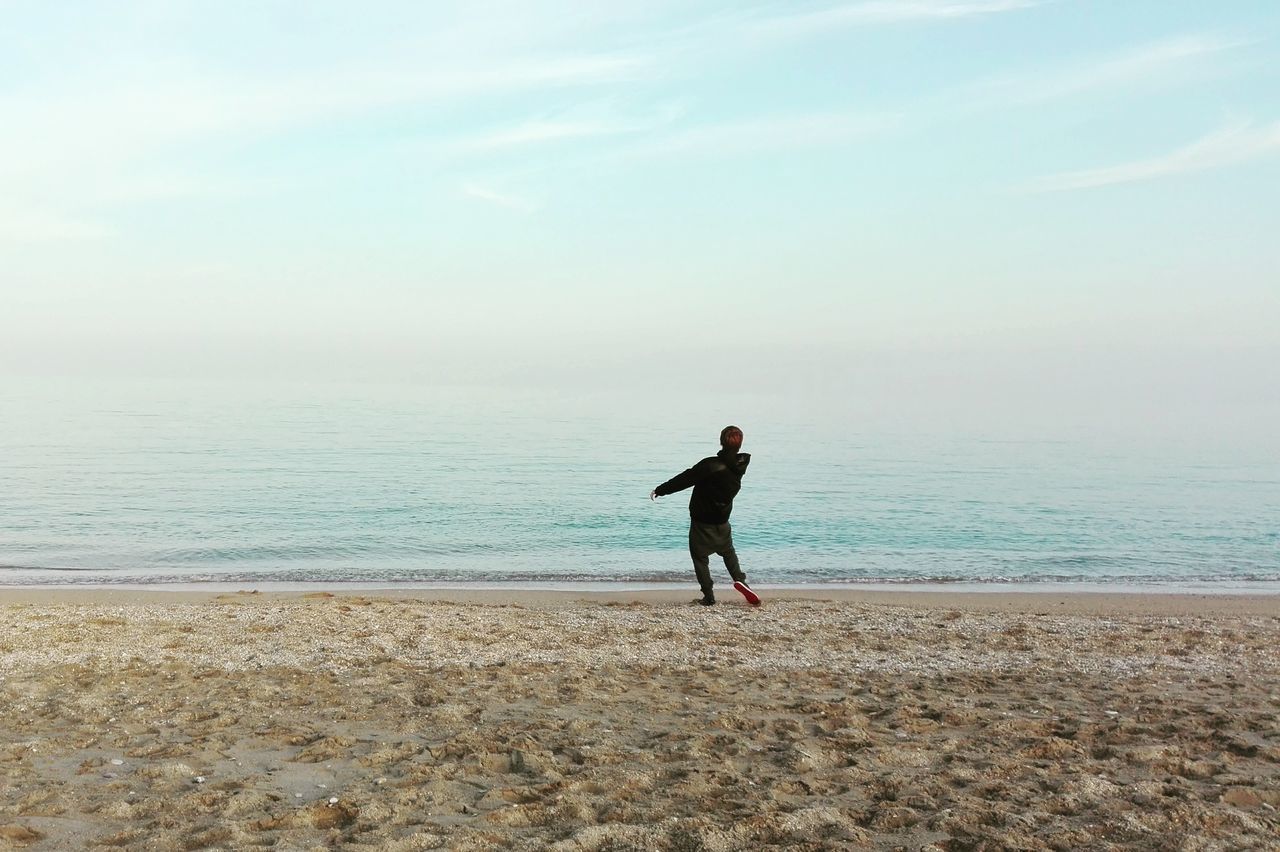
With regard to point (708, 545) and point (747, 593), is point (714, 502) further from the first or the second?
point (747, 593)

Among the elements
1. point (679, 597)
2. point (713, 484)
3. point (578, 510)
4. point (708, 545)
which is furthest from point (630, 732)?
point (578, 510)

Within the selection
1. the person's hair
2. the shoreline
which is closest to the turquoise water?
the shoreline

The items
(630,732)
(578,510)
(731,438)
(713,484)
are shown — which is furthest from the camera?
(578,510)

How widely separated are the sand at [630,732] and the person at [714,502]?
4.32 feet

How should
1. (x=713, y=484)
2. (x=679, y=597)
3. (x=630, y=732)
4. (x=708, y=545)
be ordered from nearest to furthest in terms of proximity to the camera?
1. (x=630, y=732)
2. (x=713, y=484)
3. (x=708, y=545)
4. (x=679, y=597)

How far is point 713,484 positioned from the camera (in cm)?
1123

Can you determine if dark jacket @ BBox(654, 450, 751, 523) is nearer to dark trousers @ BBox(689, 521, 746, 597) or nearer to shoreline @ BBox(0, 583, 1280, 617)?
dark trousers @ BBox(689, 521, 746, 597)

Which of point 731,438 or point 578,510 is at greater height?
point 731,438

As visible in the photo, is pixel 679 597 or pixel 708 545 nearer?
pixel 708 545

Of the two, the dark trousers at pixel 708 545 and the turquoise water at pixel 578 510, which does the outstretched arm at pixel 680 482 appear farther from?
the turquoise water at pixel 578 510

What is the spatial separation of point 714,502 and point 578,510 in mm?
13316

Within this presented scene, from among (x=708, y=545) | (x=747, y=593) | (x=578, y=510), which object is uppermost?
(x=708, y=545)

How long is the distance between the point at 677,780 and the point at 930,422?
6706 centimetres

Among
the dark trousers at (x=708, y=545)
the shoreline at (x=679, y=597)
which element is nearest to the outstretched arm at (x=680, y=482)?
the dark trousers at (x=708, y=545)
